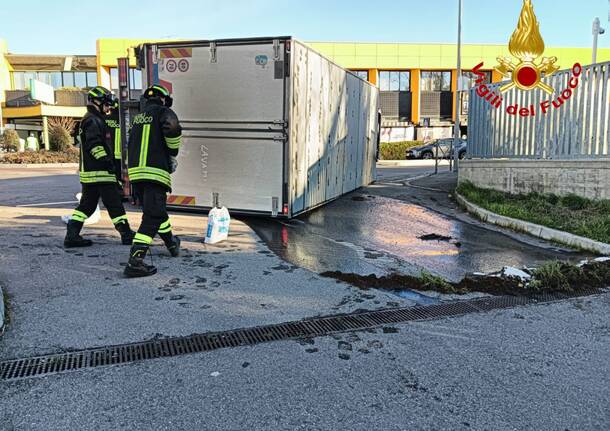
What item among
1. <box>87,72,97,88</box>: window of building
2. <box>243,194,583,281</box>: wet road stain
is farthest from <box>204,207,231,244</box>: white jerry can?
<box>87,72,97,88</box>: window of building

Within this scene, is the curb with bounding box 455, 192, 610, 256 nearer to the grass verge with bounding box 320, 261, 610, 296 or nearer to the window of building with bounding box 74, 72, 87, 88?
the grass verge with bounding box 320, 261, 610, 296

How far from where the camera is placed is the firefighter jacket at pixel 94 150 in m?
6.18

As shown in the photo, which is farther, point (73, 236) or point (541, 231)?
point (541, 231)

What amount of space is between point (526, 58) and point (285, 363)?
1032 cm

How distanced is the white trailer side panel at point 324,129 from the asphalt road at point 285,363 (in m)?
3.58

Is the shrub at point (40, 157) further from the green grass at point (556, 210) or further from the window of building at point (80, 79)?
the green grass at point (556, 210)

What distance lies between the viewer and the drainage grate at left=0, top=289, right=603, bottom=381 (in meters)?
3.31

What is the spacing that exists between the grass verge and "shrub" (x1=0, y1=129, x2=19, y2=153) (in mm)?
34407

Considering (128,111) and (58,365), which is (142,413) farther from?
(128,111)

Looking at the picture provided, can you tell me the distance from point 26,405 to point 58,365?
502 millimetres

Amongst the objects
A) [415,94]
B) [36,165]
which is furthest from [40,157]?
[415,94]

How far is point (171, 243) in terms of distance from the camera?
604 cm

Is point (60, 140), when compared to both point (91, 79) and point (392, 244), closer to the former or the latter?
point (91, 79)

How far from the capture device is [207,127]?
28.6 feet
